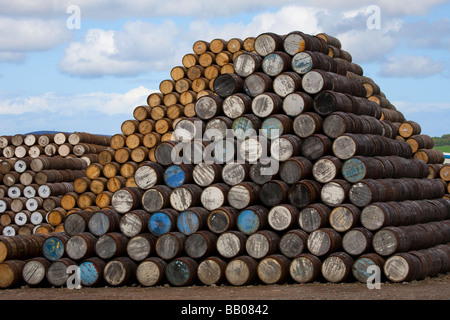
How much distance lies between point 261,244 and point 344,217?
144 centimetres

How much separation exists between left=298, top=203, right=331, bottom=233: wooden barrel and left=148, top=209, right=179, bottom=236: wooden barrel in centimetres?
217

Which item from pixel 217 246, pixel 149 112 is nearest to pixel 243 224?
pixel 217 246

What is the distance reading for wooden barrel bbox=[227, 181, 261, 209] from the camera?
33.3 ft

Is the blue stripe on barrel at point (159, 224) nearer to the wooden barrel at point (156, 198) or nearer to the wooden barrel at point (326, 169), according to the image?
the wooden barrel at point (156, 198)

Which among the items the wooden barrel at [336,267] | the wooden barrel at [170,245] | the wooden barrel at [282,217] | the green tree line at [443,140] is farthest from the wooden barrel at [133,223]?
the green tree line at [443,140]

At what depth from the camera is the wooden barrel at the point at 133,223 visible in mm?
10383

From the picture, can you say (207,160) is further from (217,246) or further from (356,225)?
(356,225)

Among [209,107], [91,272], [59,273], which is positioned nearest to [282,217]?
[209,107]

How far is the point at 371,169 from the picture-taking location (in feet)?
34.1

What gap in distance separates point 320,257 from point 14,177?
11689 millimetres

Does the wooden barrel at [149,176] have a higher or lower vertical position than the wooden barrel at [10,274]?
higher

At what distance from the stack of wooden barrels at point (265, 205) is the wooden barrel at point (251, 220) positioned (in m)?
0.02

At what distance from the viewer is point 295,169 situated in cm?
1027

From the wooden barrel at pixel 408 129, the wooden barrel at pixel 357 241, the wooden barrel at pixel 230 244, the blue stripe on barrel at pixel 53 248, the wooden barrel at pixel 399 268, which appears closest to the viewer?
the wooden barrel at pixel 399 268
